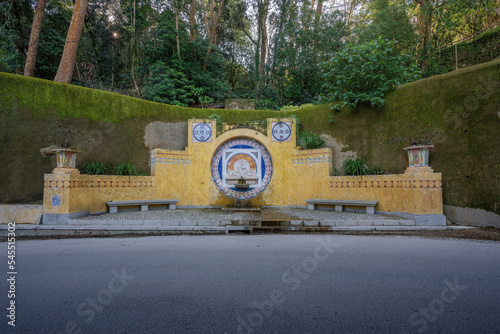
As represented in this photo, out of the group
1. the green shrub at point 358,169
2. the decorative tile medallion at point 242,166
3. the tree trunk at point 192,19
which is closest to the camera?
the green shrub at point 358,169

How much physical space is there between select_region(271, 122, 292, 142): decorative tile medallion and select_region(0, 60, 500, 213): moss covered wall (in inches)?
37.8

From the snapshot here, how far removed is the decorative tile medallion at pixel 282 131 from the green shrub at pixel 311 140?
0.53 m

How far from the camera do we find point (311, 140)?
8875mm

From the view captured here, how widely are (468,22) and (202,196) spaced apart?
14968 mm

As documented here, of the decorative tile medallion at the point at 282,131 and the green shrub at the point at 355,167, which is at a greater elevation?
the decorative tile medallion at the point at 282,131

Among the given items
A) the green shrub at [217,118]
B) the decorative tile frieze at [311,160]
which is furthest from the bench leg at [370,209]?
the green shrub at [217,118]

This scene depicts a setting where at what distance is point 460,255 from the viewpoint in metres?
3.70

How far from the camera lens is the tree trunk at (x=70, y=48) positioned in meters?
9.45

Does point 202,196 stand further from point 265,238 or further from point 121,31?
point 121,31

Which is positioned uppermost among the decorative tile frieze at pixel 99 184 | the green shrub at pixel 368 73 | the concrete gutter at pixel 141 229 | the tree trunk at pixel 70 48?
the tree trunk at pixel 70 48

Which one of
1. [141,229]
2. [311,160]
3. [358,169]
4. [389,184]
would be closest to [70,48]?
[141,229]

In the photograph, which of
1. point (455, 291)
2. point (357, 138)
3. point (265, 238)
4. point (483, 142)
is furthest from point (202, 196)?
point (483, 142)

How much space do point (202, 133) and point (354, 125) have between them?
5243 millimetres

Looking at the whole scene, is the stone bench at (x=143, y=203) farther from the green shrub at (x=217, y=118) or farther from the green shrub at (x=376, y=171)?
the green shrub at (x=376, y=171)
